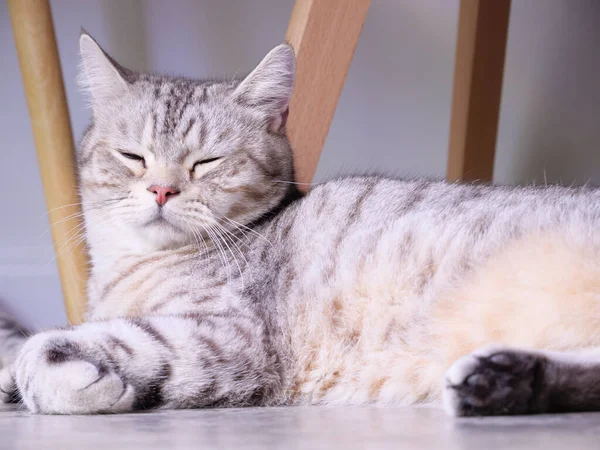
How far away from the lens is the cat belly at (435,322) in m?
1.03

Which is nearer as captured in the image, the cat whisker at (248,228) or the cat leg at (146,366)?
the cat leg at (146,366)

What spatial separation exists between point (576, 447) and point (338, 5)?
115cm

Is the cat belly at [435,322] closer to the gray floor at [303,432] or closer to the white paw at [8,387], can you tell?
the gray floor at [303,432]

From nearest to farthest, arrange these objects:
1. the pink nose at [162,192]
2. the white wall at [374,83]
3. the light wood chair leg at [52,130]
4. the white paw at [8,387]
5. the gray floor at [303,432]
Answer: the gray floor at [303,432] < the white paw at [8,387] < the pink nose at [162,192] < the light wood chair leg at [52,130] < the white wall at [374,83]

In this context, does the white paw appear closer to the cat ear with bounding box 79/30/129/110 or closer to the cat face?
the cat face

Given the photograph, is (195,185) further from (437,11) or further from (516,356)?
(437,11)

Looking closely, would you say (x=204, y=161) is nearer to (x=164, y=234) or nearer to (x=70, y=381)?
(x=164, y=234)

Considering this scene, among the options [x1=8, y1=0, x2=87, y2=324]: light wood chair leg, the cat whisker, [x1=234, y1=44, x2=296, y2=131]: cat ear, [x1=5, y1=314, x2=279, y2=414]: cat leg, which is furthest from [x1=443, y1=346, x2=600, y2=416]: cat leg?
[x1=8, y1=0, x2=87, y2=324]: light wood chair leg

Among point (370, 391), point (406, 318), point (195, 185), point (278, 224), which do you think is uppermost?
point (195, 185)

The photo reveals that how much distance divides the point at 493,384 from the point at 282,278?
1.89 feet

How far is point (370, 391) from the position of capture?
45.8 inches

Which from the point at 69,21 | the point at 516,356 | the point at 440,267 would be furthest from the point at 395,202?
the point at 69,21

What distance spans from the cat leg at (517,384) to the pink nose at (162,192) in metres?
0.67

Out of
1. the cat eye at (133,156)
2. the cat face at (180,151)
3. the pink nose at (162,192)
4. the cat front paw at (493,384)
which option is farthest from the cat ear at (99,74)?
the cat front paw at (493,384)
